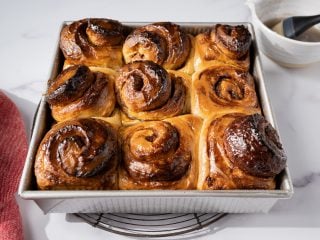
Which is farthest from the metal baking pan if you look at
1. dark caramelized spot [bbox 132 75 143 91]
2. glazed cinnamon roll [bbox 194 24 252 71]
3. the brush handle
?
the brush handle

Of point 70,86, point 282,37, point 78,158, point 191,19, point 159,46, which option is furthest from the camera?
point 191,19

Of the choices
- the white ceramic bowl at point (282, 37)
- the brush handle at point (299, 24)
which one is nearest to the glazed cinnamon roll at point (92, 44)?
the white ceramic bowl at point (282, 37)

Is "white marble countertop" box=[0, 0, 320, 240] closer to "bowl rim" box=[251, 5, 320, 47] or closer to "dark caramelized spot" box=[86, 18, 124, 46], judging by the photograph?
"bowl rim" box=[251, 5, 320, 47]

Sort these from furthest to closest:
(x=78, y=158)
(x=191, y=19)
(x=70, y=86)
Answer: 1. (x=191, y=19)
2. (x=70, y=86)
3. (x=78, y=158)

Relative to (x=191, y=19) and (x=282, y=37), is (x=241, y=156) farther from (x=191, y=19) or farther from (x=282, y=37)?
(x=191, y=19)

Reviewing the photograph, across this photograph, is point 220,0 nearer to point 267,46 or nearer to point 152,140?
point 267,46

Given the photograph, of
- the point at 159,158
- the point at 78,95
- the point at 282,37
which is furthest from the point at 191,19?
the point at 159,158
